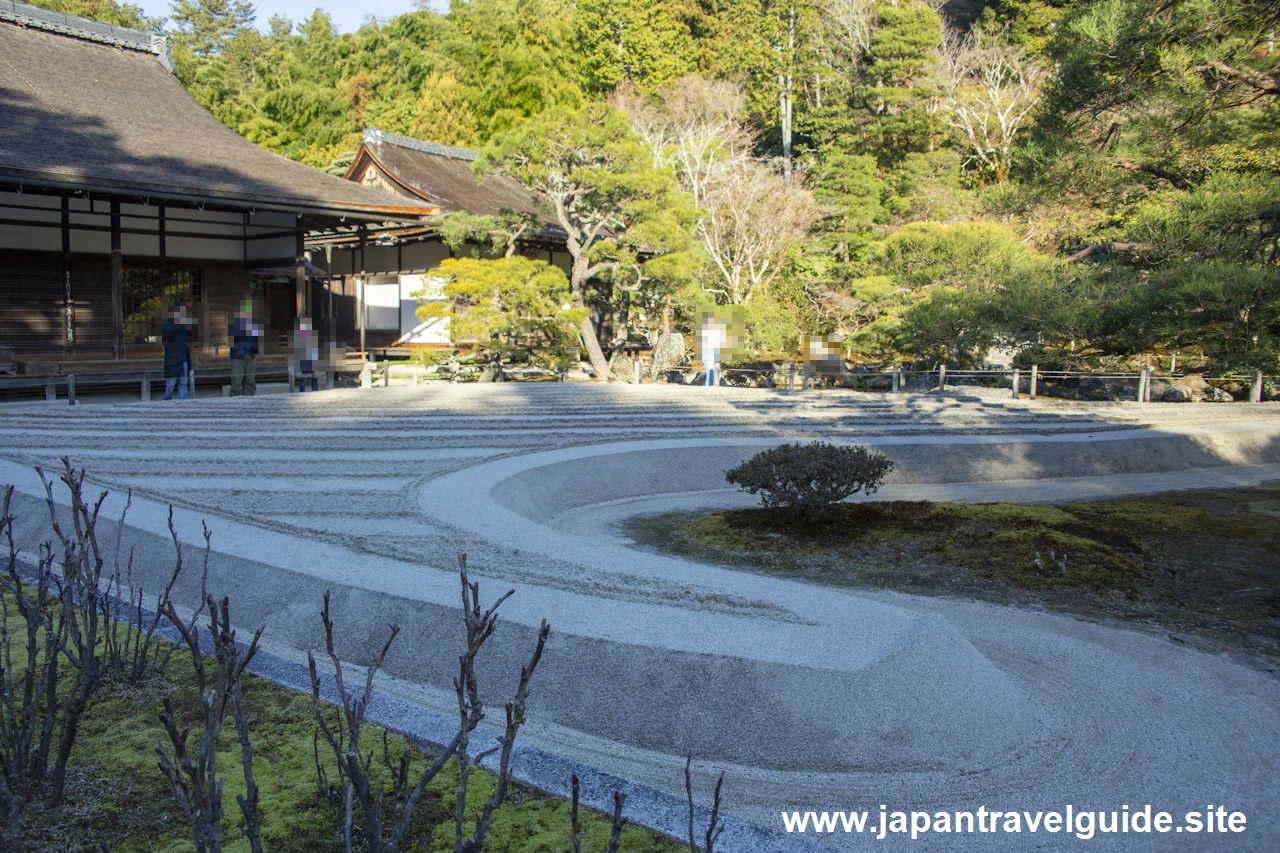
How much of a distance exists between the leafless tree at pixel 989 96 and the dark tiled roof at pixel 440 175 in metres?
11.5

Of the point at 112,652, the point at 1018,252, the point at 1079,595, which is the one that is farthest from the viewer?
the point at 1018,252

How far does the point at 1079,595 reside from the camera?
537cm

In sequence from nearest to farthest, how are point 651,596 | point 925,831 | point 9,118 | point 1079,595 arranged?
point 925,831 < point 651,596 < point 1079,595 < point 9,118

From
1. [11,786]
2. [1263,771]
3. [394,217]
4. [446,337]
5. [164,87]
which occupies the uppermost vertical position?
[164,87]

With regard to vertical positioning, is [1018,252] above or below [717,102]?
below

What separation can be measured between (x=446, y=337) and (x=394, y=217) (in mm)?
4722

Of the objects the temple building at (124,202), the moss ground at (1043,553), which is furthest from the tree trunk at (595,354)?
the moss ground at (1043,553)

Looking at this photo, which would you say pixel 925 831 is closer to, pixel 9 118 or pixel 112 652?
pixel 112 652

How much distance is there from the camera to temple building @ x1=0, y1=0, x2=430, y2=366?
1206 cm

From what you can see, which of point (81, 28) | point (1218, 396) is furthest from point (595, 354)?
point (1218, 396)

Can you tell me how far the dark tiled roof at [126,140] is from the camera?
450 inches

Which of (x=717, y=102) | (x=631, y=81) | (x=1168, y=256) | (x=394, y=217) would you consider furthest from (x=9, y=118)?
(x=631, y=81)

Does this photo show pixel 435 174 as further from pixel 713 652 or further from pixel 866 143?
pixel 713 652

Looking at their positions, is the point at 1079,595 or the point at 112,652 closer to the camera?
the point at 112,652
